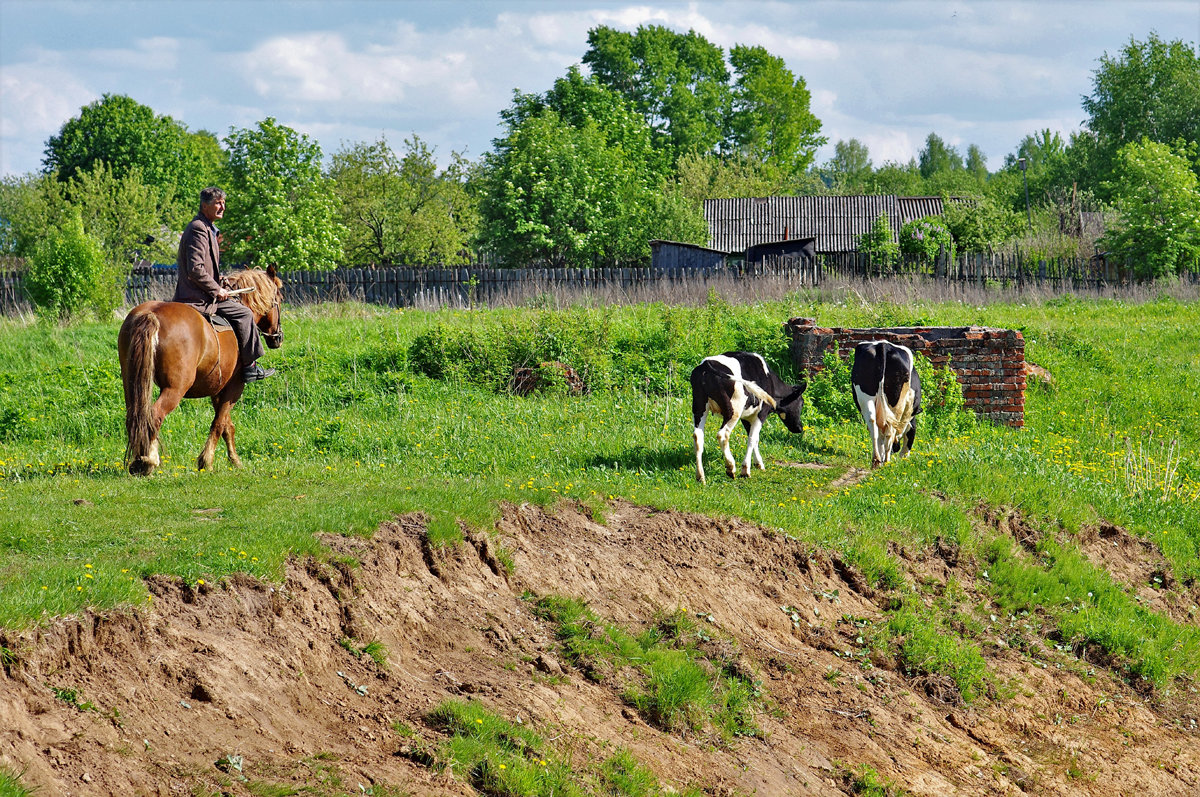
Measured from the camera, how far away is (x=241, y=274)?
1135 centimetres

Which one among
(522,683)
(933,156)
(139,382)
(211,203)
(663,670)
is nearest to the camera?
(522,683)

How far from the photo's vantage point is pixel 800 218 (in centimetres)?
4766

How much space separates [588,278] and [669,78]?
4313cm

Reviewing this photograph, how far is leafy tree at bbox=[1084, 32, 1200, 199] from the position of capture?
204 ft

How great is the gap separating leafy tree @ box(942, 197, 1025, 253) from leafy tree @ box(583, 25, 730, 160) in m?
32.8

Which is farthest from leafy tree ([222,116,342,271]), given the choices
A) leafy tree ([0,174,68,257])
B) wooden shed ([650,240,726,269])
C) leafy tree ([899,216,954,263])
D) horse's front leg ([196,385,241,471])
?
horse's front leg ([196,385,241,471])

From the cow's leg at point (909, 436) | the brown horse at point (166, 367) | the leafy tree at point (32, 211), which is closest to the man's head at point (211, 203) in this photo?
the brown horse at point (166, 367)

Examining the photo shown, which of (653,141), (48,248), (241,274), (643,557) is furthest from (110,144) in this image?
(643,557)

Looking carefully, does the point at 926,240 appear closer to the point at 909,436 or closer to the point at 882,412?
the point at 909,436

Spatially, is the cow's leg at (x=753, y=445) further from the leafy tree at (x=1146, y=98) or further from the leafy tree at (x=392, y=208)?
the leafy tree at (x=1146, y=98)

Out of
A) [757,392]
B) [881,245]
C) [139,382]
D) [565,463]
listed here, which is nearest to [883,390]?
[757,392]

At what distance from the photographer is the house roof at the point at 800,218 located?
46.5 meters

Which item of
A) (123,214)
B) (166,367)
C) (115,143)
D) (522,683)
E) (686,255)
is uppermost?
(115,143)

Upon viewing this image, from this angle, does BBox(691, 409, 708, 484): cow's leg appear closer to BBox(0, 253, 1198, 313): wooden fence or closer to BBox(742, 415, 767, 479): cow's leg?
BBox(742, 415, 767, 479): cow's leg
